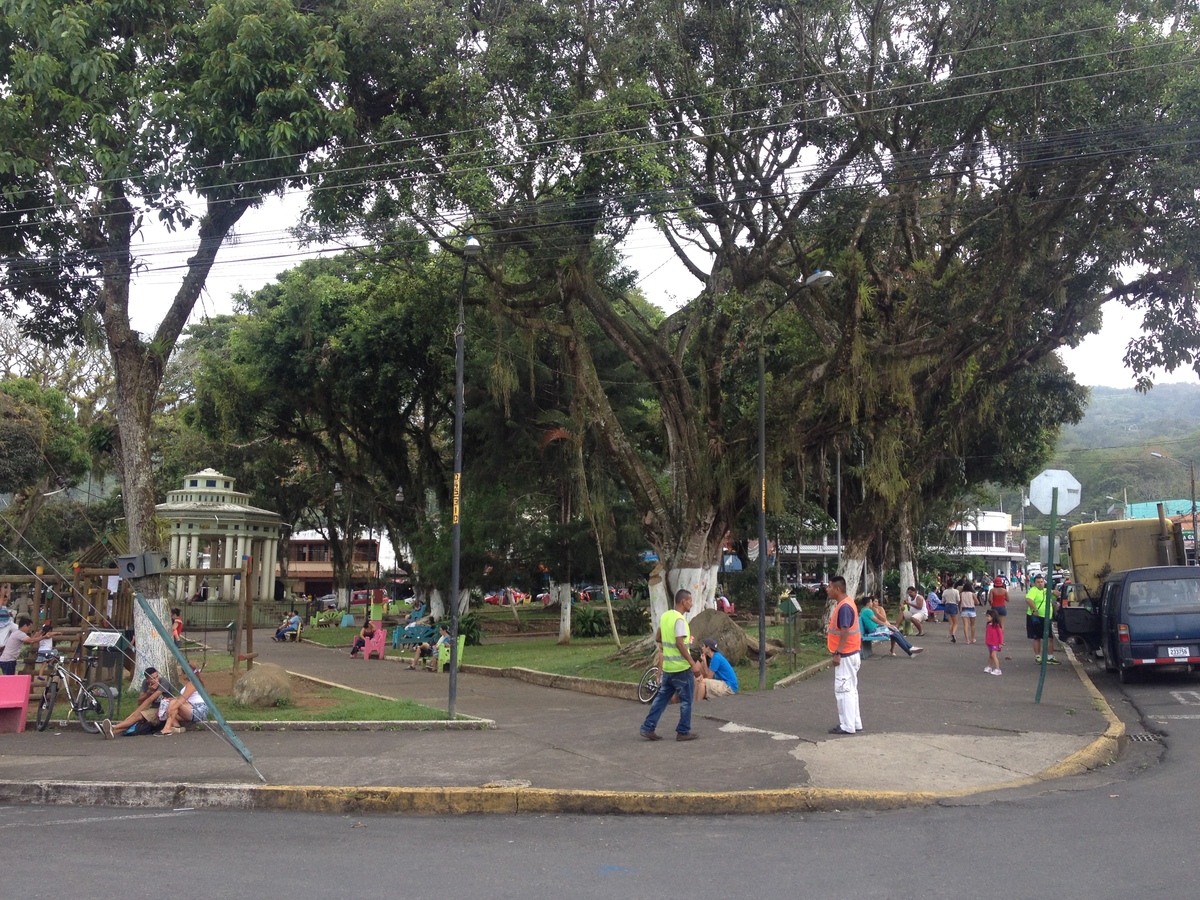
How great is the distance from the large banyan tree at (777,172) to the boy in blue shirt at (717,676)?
153 inches

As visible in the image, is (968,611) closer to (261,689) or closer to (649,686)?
(649,686)

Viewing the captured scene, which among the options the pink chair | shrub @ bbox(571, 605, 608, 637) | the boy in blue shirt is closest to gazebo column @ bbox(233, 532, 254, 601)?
the pink chair

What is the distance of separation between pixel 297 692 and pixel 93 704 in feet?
11.6

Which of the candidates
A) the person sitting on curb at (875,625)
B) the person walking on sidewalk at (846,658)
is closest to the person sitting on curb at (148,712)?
the person walking on sidewalk at (846,658)

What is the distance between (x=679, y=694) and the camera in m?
10.5

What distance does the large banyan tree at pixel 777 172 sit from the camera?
50.9 feet

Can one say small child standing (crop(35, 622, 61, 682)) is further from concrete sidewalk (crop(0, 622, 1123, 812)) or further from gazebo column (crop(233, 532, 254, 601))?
gazebo column (crop(233, 532, 254, 601))

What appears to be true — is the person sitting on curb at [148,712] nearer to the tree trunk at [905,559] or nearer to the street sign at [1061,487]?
the street sign at [1061,487]

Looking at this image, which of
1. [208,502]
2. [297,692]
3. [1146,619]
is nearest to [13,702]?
[297,692]

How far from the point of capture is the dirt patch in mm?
14609

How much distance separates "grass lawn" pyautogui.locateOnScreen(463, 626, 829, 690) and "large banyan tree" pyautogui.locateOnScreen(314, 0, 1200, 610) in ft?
5.72

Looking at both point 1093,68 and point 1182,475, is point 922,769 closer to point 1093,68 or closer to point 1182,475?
point 1093,68

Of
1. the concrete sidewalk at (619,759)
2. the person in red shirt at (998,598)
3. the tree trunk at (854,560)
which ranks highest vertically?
the tree trunk at (854,560)

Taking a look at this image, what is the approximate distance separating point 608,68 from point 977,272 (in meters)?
7.33
